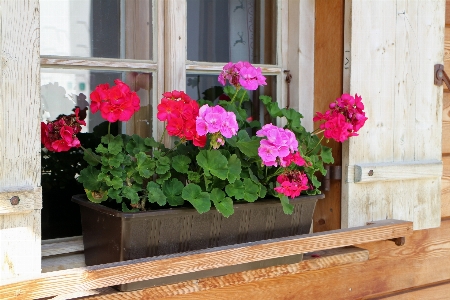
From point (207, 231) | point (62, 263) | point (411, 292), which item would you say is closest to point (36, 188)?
point (62, 263)

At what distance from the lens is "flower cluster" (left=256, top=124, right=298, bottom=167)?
5.01 ft

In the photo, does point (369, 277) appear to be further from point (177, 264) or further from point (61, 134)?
point (61, 134)

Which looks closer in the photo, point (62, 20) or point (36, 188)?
point (36, 188)

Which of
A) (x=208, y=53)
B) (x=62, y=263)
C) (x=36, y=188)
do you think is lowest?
(x=62, y=263)

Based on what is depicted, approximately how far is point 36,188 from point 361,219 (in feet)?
3.43

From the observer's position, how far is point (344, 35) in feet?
6.30

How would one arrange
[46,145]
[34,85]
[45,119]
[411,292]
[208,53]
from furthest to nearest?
[411,292] < [208,53] < [45,119] < [46,145] < [34,85]

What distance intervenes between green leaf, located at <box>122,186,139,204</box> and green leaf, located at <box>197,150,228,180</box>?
0.17 metres

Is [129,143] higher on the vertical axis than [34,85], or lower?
lower

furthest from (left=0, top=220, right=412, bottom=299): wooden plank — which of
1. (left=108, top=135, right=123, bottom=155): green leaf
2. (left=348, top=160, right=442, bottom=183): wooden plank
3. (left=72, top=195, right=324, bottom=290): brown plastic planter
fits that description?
(left=108, top=135, right=123, bottom=155): green leaf

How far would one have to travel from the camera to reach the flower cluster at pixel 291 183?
5.21 feet

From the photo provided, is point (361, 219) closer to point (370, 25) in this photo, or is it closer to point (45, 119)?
point (370, 25)

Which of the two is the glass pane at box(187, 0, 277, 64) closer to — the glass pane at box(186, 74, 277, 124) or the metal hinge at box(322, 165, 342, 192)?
the glass pane at box(186, 74, 277, 124)

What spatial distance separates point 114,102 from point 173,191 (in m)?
0.26
